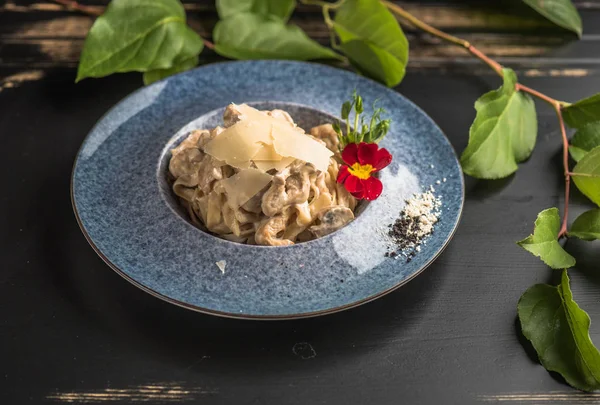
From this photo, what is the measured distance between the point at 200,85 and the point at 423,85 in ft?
2.36

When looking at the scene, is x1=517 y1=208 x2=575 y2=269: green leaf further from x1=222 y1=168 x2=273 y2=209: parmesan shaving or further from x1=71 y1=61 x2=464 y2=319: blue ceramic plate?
x1=222 y1=168 x2=273 y2=209: parmesan shaving

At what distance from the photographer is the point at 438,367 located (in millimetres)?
1482

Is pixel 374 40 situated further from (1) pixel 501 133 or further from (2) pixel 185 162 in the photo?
(2) pixel 185 162

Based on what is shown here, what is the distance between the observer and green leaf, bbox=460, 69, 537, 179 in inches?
73.1

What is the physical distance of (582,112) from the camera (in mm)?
2010

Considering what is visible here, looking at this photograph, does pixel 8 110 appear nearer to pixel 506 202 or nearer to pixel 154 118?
pixel 154 118

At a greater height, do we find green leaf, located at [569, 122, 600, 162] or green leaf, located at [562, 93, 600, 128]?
green leaf, located at [562, 93, 600, 128]

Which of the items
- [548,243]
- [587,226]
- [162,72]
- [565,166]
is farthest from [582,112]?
[162,72]

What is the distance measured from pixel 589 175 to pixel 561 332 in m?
0.45

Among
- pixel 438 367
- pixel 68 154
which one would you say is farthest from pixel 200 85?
pixel 438 367

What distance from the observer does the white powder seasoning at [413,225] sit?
5.14 ft

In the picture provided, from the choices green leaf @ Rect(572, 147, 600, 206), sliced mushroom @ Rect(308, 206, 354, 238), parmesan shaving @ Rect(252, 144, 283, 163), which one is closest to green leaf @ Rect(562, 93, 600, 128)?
green leaf @ Rect(572, 147, 600, 206)

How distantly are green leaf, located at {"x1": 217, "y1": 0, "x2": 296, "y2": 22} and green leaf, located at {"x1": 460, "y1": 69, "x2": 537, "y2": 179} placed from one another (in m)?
0.77

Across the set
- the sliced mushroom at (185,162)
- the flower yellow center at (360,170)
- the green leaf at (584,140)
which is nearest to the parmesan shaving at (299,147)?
the flower yellow center at (360,170)
